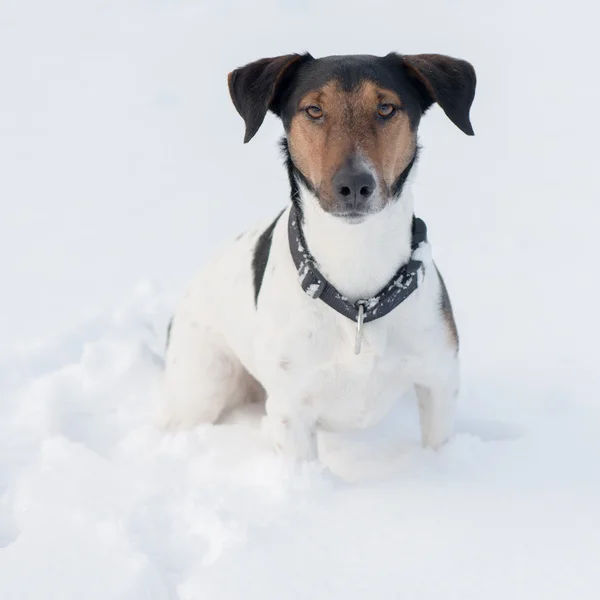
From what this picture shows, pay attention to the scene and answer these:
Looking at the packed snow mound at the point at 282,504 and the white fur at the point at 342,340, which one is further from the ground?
the white fur at the point at 342,340

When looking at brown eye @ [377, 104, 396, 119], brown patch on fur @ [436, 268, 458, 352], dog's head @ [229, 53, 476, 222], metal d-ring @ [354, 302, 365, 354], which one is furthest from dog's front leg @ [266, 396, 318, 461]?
brown eye @ [377, 104, 396, 119]

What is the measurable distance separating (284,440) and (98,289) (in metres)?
2.54

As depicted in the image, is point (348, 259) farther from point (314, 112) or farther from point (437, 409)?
point (437, 409)

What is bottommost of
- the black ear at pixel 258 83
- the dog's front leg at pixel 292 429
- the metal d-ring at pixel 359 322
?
the dog's front leg at pixel 292 429

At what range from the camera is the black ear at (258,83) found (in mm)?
3102

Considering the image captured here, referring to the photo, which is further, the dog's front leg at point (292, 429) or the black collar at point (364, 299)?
the dog's front leg at point (292, 429)

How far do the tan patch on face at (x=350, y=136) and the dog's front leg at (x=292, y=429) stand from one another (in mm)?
941

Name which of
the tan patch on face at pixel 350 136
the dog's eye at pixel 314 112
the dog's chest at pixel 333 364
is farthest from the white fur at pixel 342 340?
the dog's eye at pixel 314 112

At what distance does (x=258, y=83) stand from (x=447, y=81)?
2.33ft

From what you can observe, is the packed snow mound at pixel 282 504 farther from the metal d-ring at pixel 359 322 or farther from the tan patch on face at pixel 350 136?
the tan patch on face at pixel 350 136

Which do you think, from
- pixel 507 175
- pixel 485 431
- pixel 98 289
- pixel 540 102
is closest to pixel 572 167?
pixel 507 175

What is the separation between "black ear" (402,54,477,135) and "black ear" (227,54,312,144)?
1.42 feet

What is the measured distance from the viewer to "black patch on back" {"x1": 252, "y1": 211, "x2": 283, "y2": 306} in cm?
351

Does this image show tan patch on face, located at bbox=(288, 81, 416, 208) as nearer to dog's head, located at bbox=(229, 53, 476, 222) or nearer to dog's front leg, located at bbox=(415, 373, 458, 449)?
dog's head, located at bbox=(229, 53, 476, 222)
